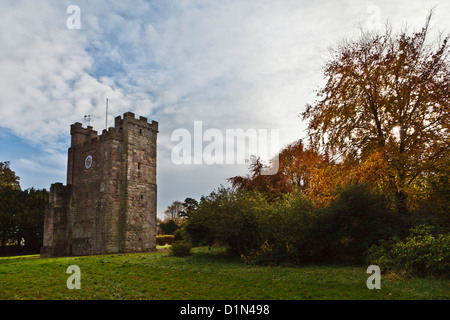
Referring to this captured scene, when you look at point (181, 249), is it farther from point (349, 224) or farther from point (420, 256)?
point (420, 256)

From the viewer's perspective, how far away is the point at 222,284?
948 centimetres


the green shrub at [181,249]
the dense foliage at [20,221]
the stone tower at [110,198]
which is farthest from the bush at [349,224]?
the dense foliage at [20,221]

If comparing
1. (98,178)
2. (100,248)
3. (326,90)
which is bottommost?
(100,248)

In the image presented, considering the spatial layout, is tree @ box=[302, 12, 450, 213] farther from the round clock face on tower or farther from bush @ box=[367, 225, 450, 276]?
the round clock face on tower

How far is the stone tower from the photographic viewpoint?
26.5 m

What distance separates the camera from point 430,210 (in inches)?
535

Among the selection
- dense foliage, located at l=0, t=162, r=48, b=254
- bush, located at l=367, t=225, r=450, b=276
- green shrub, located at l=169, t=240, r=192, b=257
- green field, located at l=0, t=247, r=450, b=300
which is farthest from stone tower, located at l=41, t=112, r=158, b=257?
bush, located at l=367, t=225, r=450, b=276

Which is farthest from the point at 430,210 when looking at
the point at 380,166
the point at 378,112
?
the point at 378,112

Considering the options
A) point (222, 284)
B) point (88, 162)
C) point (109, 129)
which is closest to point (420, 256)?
point (222, 284)

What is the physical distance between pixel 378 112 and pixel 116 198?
68.1ft

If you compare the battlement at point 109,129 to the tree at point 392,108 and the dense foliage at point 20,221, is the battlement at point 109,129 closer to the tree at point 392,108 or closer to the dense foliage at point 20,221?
the dense foliage at point 20,221

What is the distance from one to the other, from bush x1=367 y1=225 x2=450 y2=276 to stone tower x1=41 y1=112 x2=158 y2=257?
20596 mm

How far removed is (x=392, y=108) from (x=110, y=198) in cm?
2148
